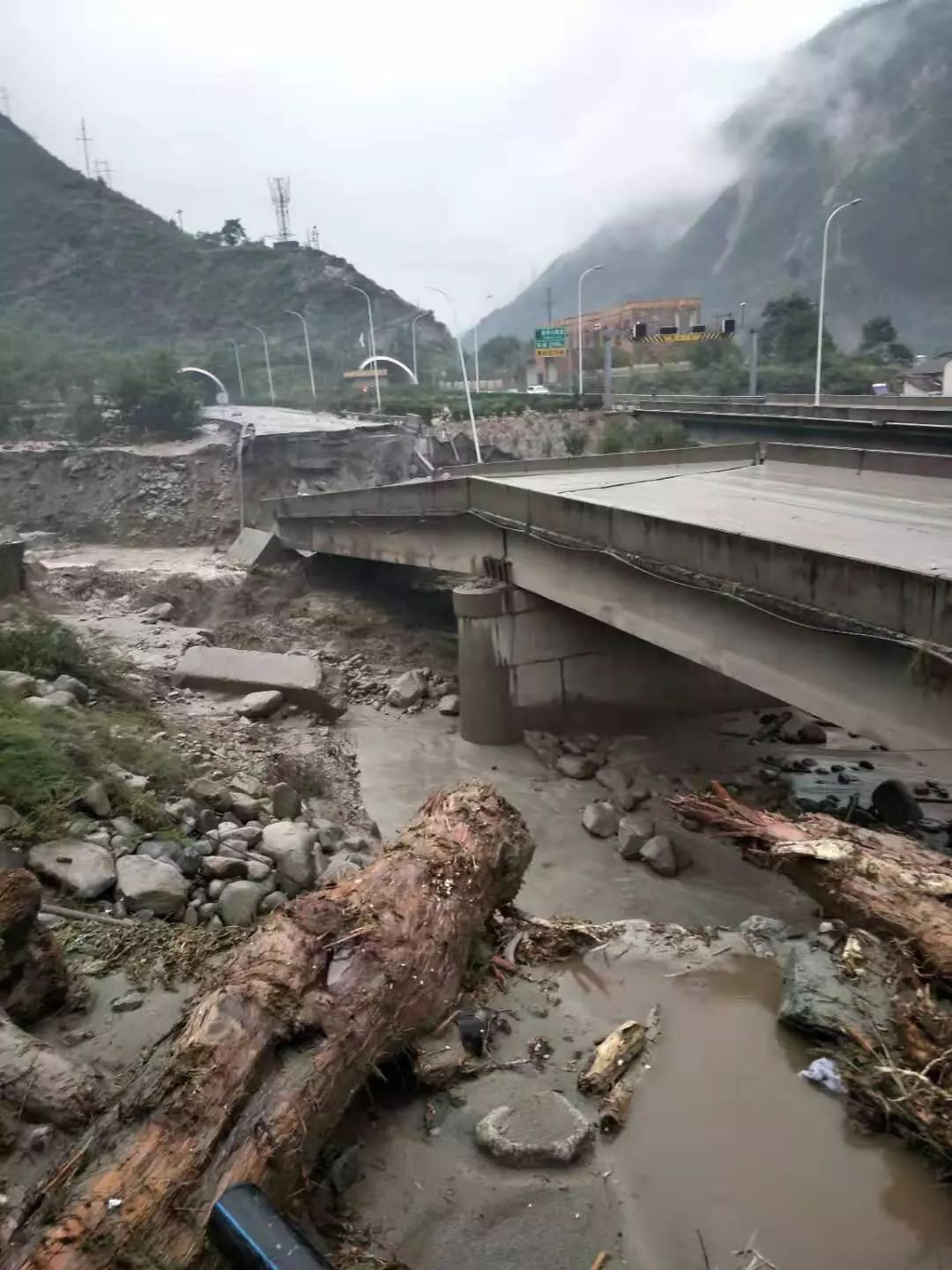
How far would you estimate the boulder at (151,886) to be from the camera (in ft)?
20.0

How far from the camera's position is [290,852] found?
7262 mm

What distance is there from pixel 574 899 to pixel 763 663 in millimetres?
3112

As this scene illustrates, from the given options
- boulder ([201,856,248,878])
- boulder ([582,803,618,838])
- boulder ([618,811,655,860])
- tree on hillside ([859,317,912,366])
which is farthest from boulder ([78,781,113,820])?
tree on hillside ([859,317,912,366])

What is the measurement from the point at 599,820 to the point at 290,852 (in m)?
5.16

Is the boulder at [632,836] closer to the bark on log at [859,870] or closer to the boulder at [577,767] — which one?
the boulder at [577,767]

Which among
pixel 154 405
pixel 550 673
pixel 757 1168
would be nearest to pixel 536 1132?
pixel 757 1168

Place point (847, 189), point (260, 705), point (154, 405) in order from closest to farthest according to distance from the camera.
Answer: point (260, 705), point (154, 405), point (847, 189)

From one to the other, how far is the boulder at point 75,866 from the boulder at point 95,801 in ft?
2.16

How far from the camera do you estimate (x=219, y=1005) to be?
13.3 ft

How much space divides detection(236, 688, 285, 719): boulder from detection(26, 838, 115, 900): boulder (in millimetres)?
6580

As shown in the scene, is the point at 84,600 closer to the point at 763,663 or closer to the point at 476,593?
the point at 476,593

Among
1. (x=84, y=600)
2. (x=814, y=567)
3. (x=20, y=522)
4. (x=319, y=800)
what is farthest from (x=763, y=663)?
(x=20, y=522)

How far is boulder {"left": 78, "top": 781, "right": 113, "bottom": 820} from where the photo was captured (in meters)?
7.05

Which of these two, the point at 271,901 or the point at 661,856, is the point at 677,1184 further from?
the point at 661,856
